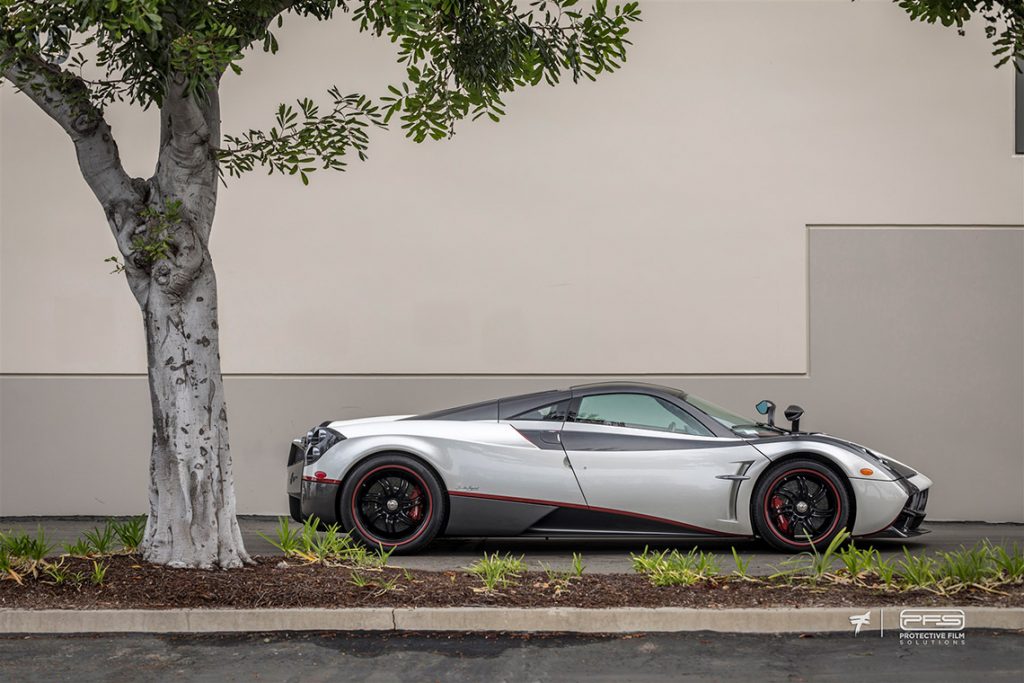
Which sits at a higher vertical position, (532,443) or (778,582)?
(532,443)

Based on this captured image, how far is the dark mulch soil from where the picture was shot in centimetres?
677

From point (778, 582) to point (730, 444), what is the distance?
1757 millimetres

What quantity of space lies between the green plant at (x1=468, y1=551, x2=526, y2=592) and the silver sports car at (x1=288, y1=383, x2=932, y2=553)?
4.25ft

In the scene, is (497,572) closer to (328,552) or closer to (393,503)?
(328,552)

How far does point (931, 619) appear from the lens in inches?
255

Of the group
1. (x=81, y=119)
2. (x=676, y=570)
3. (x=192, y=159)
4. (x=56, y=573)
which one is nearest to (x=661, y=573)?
(x=676, y=570)

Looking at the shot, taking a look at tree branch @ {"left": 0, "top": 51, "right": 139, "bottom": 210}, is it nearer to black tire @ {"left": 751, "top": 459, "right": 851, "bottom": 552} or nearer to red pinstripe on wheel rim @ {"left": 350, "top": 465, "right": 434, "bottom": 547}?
red pinstripe on wheel rim @ {"left": 350, "top": 465, "right": 434, "bottom": 547}

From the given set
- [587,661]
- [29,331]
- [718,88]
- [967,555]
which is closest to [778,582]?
[967,555]

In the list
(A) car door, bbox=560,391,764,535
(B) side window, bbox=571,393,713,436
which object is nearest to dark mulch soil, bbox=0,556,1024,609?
(A) car door, bbox=560,391,764,535

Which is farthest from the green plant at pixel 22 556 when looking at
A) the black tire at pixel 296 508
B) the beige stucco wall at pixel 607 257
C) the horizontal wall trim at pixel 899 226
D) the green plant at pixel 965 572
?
the horizontal wall trim at pixel 899 226

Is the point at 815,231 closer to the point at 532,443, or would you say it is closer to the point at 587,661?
the point at 532,443

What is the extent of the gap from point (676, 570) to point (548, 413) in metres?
2.16

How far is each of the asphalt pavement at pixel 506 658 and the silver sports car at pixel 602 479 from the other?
238 cm

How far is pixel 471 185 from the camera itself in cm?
1223
